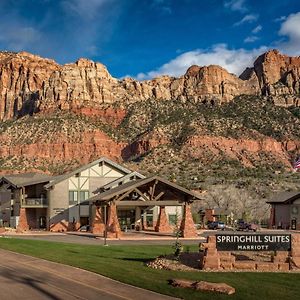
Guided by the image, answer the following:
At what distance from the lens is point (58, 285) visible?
17.2 meters

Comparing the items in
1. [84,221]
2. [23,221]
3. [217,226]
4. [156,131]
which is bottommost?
[217,226]

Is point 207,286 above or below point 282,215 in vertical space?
below

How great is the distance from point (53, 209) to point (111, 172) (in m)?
7.37

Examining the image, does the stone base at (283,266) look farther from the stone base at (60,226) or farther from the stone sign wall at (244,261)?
the stone base at (60,226)

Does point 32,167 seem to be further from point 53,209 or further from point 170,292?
point 170,292

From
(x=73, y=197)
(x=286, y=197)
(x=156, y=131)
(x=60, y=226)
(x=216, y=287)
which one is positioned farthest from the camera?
(x=156, y=131)

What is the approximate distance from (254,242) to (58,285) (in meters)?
8.38

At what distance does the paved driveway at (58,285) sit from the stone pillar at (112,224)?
20.6 meters

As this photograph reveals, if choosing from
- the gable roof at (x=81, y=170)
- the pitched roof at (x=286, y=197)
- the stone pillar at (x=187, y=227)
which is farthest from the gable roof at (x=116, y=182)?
the pitched roof at (x=286, y=197)

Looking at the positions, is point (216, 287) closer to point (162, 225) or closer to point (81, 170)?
point (162, 225)

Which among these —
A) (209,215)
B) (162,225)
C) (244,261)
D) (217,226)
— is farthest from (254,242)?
(209,215)

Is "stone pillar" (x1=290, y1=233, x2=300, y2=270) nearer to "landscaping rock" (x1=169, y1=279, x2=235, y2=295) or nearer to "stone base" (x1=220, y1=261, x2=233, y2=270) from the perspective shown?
"stone base" (x1=220, y1=261, x2=233, y2=270)

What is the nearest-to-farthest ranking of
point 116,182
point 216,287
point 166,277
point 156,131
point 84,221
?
point 216,287 < point 166,277 < point 116,182 < point 84,221 < point 156,131

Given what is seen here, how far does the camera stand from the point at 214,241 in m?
20.8
